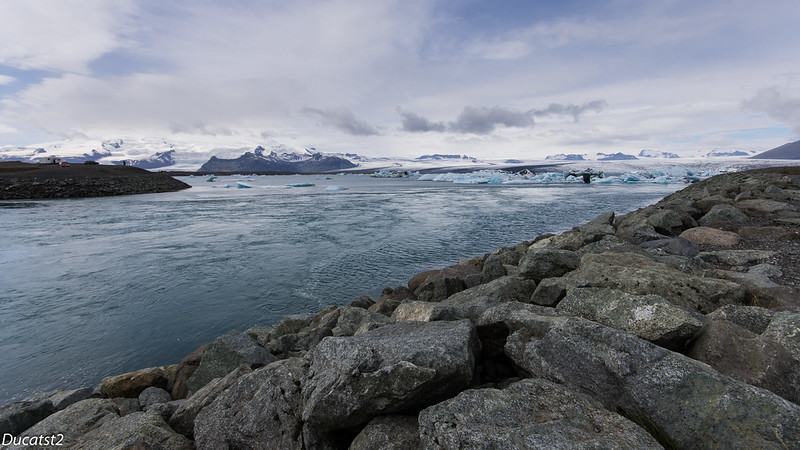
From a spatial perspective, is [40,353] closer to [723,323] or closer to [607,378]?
[607,378]

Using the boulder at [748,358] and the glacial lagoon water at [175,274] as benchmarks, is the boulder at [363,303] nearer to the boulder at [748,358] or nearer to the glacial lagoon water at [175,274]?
the glacial lagoon water at [175,274]

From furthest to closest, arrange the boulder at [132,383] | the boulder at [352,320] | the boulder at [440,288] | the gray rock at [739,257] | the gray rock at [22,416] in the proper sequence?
the boulder at [440,288] < the gray rock at [739,257] < the boulder at [352,320] < the boulder at [132,383] < the gray rock at [22,416]

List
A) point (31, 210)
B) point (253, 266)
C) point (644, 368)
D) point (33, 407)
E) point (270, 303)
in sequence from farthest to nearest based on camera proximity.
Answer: point (31, 210)
point (253, 266)
point (270, 303)
point (33, 407)
point (644, 368)

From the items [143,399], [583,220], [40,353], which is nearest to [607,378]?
[143,399]

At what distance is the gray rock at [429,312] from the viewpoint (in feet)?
13.1

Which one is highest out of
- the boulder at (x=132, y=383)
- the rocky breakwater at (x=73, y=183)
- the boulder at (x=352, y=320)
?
the rocky breakwater at (x=73, y=183)

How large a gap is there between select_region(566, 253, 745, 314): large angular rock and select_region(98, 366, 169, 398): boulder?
583 centimetres

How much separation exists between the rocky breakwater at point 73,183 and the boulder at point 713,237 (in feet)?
167

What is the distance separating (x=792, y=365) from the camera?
2.56 meters

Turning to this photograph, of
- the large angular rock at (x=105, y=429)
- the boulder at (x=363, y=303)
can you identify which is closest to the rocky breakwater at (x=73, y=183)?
the boulder at (x=363, y=303)

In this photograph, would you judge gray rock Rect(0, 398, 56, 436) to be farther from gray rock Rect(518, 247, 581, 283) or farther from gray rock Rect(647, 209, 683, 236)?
gray rock Rect(647, 209, 683, 236)

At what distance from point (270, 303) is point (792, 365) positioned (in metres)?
8.61

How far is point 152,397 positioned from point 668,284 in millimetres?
6363

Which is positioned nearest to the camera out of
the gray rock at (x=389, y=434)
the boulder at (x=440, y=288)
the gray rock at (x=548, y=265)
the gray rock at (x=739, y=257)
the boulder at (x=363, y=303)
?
the gray rock at (x=389, y=434)
